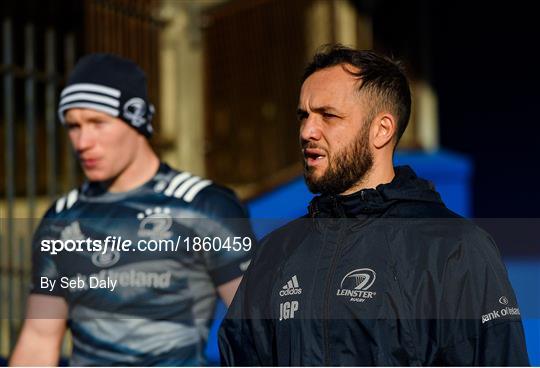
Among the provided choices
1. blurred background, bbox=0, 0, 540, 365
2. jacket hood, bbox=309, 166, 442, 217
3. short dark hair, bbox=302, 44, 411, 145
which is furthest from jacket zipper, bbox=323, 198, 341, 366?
blurred background, bbox=0, 0, 540, 365

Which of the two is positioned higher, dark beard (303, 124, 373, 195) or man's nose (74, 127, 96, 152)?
man's nose (74, 127, 96, 152)

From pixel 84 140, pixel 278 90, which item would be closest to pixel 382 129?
pixel 84 140

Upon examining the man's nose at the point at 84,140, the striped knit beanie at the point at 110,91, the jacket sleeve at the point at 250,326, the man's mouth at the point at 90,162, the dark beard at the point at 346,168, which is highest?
the striped knit beanie at the point at 110,91

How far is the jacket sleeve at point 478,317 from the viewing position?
7.76ft

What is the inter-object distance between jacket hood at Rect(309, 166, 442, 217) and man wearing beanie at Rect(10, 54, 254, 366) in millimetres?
1178

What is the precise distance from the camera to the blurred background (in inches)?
251

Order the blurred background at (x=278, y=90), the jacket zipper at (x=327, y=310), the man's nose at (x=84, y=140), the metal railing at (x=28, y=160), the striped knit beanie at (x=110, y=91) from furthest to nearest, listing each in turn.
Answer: the blurred background at (x=278, y=90) < the metal railing at (x=28, y=160) < the striped knit beanie at (x=110, y=91) < the man's nose at (x=84, y=140) < the jacket zipper at (x=327, y=310)

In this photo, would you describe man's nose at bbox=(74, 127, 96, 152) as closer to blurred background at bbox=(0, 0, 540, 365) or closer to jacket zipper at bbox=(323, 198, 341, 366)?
jacket zipper at bbox=(323, 198, 341, 366)

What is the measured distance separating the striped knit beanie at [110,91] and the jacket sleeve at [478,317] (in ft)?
6.50

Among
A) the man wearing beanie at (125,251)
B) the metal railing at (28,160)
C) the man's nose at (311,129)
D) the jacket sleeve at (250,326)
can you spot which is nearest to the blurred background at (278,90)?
the metal railing at (28,160)

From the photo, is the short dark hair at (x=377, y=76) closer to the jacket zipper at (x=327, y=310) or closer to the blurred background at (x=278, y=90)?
the jacket zipper at (x=327, y=310)

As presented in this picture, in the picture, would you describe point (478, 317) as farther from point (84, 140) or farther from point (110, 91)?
point (110, 91)

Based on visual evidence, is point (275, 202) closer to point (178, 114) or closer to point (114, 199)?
point (178, 114)

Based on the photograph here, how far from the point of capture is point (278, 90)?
7051 millimetres
